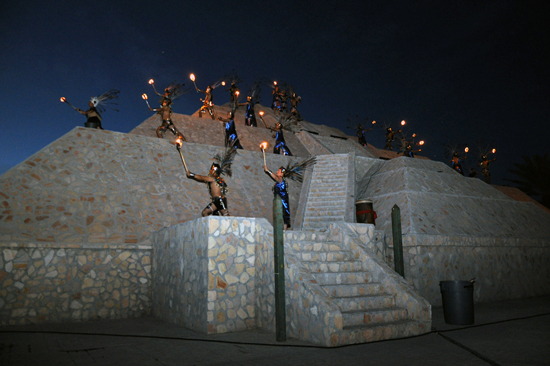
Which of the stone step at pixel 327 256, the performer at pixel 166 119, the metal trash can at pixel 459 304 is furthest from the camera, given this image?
Answer: the performer at pixel 166 119

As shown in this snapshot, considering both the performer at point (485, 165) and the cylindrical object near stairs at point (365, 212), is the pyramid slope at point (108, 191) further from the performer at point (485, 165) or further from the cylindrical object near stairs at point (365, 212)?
the performer at point (485, 165)

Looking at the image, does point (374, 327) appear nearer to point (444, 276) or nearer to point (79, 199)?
point (444, 276)

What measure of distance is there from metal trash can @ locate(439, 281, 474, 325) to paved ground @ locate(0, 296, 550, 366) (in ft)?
0.91

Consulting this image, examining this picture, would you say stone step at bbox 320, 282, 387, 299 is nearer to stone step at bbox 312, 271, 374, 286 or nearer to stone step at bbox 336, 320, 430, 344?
stone step at bbox 312, 271, 374, 286

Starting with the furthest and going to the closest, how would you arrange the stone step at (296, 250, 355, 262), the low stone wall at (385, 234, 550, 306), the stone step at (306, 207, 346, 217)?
the stone step at (306, 207, 346, 217) → the low stone wall at (385, 234, 550, 306) → the stone step at (296, 250, 355, 262)

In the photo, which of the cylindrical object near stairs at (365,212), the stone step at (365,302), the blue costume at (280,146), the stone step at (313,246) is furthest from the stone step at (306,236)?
the blue costume at (280,146)

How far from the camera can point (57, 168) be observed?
10.6m

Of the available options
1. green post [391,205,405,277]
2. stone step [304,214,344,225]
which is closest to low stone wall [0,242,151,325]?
stone step [304,214,344,225]

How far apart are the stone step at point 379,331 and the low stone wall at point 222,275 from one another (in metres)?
1.73

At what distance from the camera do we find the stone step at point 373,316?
611cm

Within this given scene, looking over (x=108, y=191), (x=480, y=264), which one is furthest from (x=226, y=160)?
(x=480, y=264)

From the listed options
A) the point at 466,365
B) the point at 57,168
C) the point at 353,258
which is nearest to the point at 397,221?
the point at 353,258

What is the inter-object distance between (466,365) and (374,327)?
1.57 m

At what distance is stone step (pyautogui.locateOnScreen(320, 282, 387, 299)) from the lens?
6.72 meters
